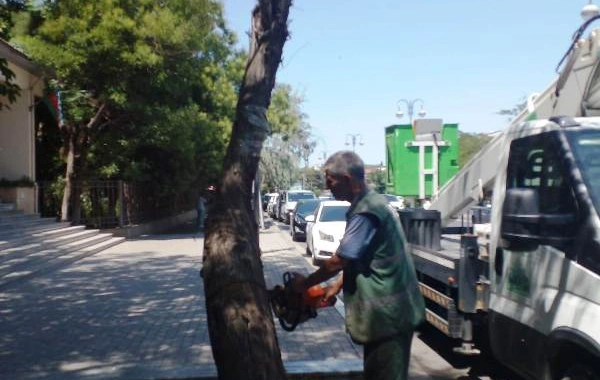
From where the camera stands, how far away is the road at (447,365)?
676 centimetres

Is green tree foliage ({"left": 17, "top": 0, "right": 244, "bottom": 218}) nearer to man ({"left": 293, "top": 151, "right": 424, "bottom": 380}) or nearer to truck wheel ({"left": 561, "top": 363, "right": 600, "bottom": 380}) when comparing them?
man ({"left": 293, "top": 151, "right": 424, "bottom": 380})

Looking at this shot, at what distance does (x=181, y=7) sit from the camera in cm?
2091

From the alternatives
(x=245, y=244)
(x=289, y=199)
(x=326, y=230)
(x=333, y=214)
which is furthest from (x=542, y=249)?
(x=289, y=199)

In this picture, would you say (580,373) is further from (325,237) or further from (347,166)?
(325,237)

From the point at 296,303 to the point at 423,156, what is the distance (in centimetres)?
650

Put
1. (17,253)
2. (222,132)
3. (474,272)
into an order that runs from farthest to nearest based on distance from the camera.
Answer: (222,132), (17,253), (474,272)

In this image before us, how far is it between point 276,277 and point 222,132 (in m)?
13.1

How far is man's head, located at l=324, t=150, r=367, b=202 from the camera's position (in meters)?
3.84

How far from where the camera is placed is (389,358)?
3.73 meters

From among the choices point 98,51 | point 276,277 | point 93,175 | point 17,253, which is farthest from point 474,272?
point 93,175

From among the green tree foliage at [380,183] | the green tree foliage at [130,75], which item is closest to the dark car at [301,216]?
the green tree foliage at [130,75]

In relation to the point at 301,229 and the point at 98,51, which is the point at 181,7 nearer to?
the point at 98,51

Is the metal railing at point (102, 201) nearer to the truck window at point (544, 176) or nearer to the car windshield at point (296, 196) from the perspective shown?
the car windshield at point (296, 196)

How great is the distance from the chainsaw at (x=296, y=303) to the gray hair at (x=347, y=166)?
658 mm
